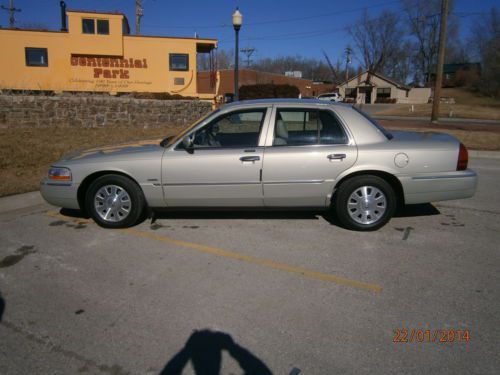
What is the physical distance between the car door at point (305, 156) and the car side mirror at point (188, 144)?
2.90 ft

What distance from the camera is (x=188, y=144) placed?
187 inches

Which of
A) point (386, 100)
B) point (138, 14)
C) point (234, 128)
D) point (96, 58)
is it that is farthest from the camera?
point (386, 100)

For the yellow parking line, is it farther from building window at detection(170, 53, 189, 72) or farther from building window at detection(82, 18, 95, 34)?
building window at detection(82, 18, 95, 34)

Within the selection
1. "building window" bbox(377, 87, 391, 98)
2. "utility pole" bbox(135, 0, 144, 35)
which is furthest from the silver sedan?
"building window" bbox(377, 87, 391, 98)

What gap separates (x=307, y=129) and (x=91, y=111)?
1187 cm

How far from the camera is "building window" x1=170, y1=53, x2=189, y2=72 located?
18719 millimetres

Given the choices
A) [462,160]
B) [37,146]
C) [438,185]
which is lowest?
[37,146]

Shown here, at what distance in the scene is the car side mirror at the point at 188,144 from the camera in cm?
474

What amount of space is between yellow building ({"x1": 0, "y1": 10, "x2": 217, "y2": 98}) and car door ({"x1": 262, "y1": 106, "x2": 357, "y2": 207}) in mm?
15204

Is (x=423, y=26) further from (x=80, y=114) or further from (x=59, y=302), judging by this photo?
(x=59, y=302)

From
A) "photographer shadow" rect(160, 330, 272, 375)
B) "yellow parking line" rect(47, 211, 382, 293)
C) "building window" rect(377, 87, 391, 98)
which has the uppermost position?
"building window" rect(377, 87, 391, 98)

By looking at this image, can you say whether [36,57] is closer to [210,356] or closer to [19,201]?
[19,201]
